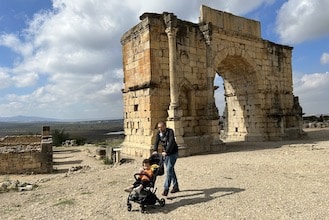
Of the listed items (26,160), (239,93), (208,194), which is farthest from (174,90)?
(26,160)

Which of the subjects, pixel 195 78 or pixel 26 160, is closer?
pixel 195 78

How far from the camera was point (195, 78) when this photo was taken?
13.2 meters

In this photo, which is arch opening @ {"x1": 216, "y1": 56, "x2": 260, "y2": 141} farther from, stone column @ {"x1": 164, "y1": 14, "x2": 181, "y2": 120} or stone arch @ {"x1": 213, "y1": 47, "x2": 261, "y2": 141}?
stone column @ {"x1": 164, "y1": 14, "x2": 181, "y2": 120}

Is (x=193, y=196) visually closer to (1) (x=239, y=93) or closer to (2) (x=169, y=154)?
(2) (x=169, y=154)

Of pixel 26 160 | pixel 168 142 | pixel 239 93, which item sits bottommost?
pixel 26 160

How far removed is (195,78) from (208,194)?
24.8 ft

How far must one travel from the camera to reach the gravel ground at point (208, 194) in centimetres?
524

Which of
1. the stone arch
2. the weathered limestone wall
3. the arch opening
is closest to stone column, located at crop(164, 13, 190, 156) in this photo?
the stone arch

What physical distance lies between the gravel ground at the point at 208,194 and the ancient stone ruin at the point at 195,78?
2.75m

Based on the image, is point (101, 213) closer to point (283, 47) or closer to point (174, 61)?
point (174, 61)

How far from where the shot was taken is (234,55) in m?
15.1

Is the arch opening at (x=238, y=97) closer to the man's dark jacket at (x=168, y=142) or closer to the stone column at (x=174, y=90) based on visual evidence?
the stone column at (x=174, y=90)

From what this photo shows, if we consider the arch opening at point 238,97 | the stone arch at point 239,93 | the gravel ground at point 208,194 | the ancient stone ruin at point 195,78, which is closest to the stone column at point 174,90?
the ancient stone ruin at point 195,78

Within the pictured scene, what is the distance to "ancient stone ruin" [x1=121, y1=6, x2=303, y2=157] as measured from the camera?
39.4 ft
